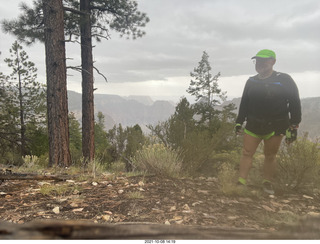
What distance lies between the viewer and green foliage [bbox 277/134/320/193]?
3.28 m

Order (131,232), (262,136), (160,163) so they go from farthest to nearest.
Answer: (160,163)
(262,136)
(131,232)

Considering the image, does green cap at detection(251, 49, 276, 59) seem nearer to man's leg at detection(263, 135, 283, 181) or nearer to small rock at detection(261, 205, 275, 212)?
man's leg at detection(263, 135, 283, 181)

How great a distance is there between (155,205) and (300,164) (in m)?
2.20

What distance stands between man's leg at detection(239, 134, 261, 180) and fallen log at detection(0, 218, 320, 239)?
183 centimetres

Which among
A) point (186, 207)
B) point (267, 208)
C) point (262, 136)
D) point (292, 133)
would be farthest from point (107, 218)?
point (292, 133)

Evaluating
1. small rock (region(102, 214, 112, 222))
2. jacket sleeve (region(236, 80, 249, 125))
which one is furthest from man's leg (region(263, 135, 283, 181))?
small rock (region(102, 214, 112, 222))

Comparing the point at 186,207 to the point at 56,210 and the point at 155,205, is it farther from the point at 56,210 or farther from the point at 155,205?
the point at 56,210

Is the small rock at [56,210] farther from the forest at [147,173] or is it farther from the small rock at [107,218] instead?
the small rock at [107,218]

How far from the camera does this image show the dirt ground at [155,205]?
7.45 ft

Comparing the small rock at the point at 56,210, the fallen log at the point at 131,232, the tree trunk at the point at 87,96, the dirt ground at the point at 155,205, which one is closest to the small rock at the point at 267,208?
the dirt ground at the point at 155,205

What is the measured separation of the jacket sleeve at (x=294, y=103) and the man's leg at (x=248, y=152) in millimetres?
515

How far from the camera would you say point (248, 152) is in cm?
314

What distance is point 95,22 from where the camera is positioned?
9.29 metres

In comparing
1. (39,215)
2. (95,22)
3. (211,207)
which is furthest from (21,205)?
(95,22)
